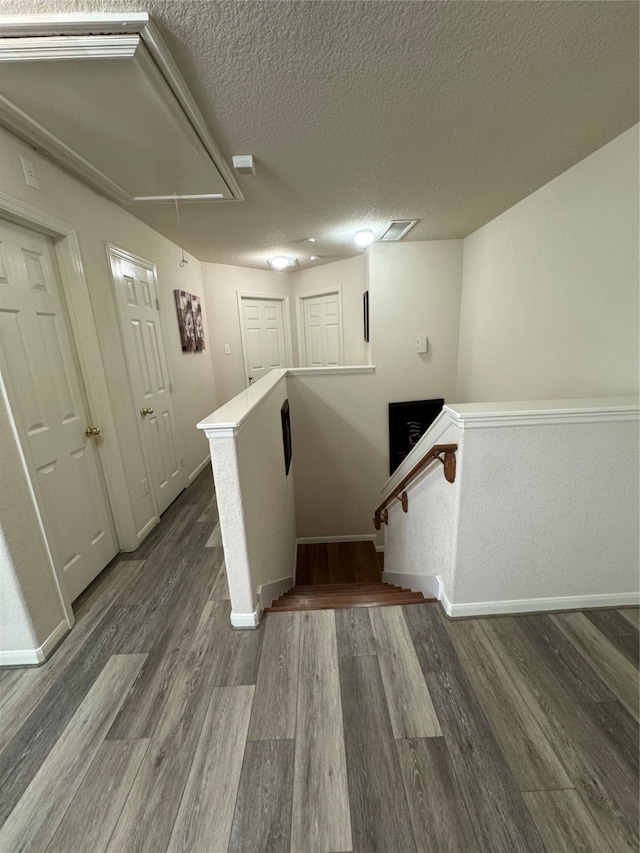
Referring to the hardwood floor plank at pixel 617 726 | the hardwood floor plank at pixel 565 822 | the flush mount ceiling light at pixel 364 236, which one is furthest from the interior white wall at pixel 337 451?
the hardwood floor plank at pixel 565 822

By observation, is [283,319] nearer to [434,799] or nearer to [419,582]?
[419,582]

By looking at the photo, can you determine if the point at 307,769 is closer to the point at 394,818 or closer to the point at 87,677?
the point at 394,818

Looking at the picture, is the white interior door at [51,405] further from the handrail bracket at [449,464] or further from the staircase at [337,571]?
the handrail bracket at [449,464]

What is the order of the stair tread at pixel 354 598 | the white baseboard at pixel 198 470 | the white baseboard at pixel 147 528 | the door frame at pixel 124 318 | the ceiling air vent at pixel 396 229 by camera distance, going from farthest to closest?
the white baseboard at pixel 198 470
the ceiling air vent at pixel 396 229
the white baseboard at pixel 147 528
the door frame at pixel 124 318
the stair tread at pixel 354 598

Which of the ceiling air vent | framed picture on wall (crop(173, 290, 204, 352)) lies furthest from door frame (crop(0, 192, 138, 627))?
the ceiling air vent

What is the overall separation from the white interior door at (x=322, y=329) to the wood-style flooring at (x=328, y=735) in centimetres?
354

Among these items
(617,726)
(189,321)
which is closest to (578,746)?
(617,726)

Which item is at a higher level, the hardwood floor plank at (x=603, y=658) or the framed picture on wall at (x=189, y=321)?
the framed picture on wall at (x=189, y=321)

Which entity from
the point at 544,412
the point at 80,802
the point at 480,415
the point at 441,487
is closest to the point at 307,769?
the point at 80,802

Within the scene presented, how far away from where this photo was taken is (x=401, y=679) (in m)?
1.24

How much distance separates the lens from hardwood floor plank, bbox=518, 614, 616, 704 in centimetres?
117

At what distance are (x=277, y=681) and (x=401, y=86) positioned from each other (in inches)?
94.3

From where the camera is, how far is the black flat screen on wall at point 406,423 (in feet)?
11.4

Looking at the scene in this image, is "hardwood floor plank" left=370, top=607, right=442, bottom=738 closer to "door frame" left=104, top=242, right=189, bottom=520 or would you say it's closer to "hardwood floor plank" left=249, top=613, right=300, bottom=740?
"hardwood floor plank" left=249, top=613, right=300, bottom=740
